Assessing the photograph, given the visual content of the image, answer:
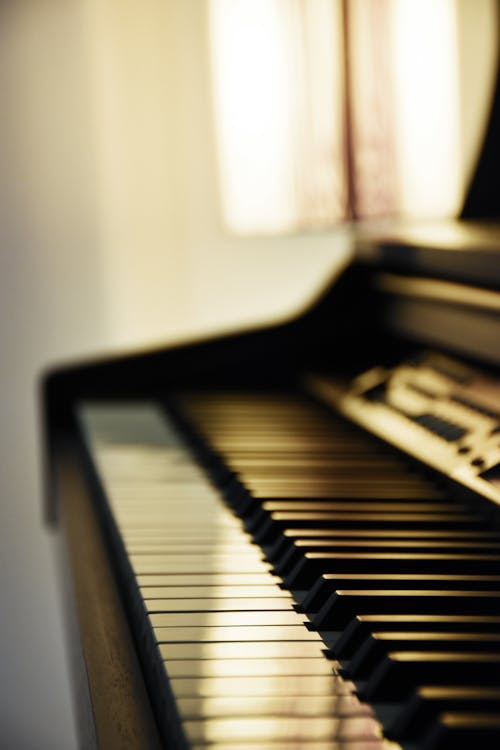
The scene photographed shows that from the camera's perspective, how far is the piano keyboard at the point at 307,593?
0.67m

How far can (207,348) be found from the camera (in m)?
2.08

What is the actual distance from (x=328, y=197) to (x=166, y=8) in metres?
2.33

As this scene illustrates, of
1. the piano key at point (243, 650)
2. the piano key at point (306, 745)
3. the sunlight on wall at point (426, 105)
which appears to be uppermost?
the sunlight on wall at point (426, 105)

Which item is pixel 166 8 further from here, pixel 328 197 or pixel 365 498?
pixel 365 498

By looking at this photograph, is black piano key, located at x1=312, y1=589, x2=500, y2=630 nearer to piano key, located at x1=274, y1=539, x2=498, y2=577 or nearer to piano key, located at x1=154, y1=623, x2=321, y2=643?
piano key, located at x1=154, y1=623, x2=321, y2=643

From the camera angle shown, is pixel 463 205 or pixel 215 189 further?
pixel 215 189

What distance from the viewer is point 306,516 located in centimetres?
112

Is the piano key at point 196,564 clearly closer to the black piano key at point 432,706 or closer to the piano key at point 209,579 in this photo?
the piano key at point 209,579

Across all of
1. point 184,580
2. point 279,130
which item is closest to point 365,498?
point 184,580

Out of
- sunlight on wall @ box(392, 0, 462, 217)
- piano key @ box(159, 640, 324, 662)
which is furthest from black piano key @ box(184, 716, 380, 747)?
sunlight on wall @ box(392, 0, 462, 217)

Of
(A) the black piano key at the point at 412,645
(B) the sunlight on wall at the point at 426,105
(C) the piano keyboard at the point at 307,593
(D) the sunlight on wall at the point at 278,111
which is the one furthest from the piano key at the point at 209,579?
(D) the sunlight on wall at the point at 278,111

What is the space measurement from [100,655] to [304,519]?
0.91 ft

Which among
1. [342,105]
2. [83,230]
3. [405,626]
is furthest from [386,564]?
[83,230]

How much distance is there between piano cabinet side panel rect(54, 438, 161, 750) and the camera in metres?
0.75
